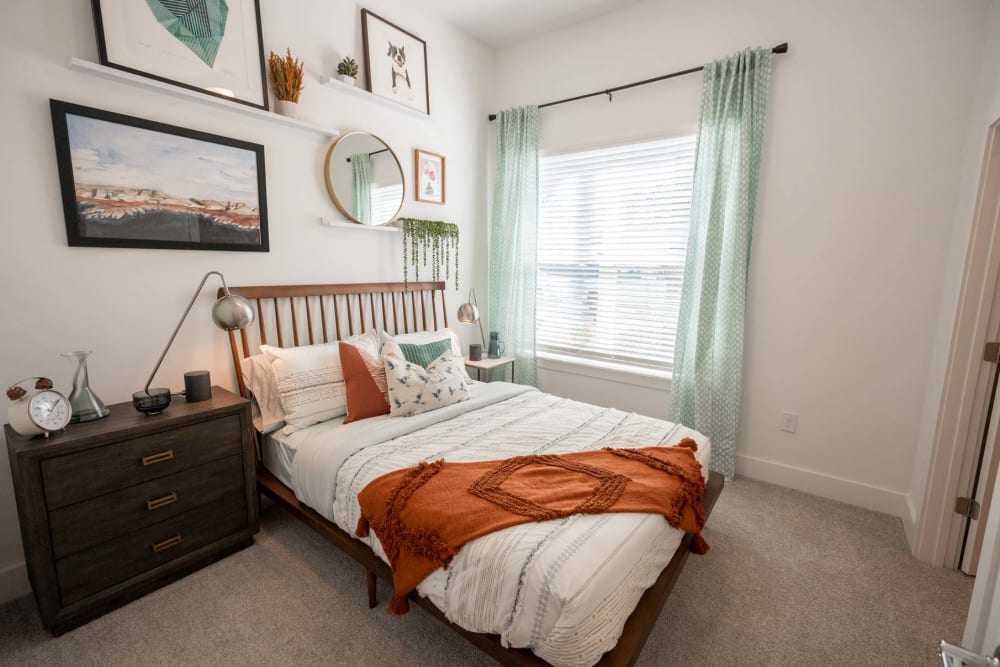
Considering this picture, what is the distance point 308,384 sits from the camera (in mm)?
2291

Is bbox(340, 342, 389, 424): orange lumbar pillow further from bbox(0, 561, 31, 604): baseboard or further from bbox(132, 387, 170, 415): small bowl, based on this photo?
bbox(0, 561, 31, 604): baseboard

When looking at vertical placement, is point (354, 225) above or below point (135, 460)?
above

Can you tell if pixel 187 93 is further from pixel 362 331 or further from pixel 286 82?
pixel 362 331

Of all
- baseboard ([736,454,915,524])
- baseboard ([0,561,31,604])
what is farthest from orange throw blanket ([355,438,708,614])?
baseboard ([0,561,31,604])

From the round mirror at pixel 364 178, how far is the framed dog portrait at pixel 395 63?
1.21 ft

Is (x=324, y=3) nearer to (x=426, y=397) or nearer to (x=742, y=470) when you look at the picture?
(x=426, y=397)

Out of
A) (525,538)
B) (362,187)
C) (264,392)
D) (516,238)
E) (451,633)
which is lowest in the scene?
(451,633)

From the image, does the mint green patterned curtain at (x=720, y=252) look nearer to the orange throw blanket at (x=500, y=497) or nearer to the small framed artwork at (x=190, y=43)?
the orange throw blanket at (x=500, y=497)

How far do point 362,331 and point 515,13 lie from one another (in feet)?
8.37

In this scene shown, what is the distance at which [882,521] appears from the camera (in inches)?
96.8


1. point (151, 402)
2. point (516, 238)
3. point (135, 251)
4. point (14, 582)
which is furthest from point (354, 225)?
point (14, 582)

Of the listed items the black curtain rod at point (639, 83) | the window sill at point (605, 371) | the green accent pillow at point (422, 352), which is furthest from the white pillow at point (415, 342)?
the black curtain rod at point (639, 83)

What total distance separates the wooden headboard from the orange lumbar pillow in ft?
1.50

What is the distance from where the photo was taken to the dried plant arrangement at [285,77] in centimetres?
238
